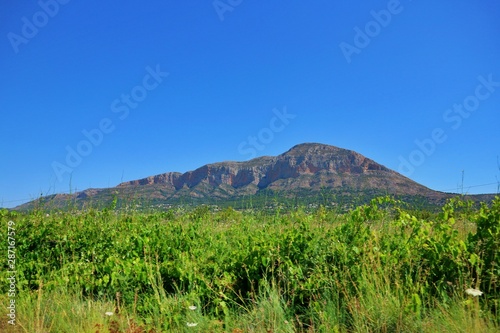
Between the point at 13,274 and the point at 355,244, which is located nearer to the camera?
the point at 355,244

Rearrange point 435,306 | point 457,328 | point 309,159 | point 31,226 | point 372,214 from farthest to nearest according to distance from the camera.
Result: point 309,159 < point 31,226 < point 372,214 < point 435,306 < point 457,328

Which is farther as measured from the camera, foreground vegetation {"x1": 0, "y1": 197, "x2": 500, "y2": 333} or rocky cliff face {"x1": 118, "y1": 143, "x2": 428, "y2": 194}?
rocky cliff face {"x1": 118, "y1": 143, "x2": 428, "y2": 194}

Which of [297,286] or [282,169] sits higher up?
→ [282,169]

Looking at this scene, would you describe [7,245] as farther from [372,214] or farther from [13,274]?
[372,214]

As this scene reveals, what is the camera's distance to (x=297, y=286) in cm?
452

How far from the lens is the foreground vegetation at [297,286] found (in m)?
3.86

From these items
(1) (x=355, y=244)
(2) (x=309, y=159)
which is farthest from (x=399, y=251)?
(2) (x=309, y=159)

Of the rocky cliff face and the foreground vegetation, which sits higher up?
the rocky cliff face

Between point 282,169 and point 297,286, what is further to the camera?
point 282,169

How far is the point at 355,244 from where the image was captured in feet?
16.3

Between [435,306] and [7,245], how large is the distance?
7304 millimetres

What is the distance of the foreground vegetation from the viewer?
3.86 metres

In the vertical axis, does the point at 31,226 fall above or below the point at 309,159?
below

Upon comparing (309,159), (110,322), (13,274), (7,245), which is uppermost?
(309,159)
